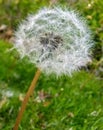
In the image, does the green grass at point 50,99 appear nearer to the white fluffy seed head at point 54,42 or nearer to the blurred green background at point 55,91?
the blurred green background at point 55,91

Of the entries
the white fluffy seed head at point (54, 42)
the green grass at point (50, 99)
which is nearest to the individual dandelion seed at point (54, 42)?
the white fluffy seed head at point (54, 42)

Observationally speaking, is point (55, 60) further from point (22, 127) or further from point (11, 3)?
point (11, 3)

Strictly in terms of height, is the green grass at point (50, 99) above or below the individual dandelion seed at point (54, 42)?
below

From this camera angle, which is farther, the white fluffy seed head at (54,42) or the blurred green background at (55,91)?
the blurred green background at (55,91)

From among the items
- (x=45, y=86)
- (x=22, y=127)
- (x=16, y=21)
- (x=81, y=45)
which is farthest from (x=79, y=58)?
(x=16, y=21)

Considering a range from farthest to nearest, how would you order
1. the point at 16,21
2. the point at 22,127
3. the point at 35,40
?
the point at 16,21, the point at 22,127, the point at 35,40
